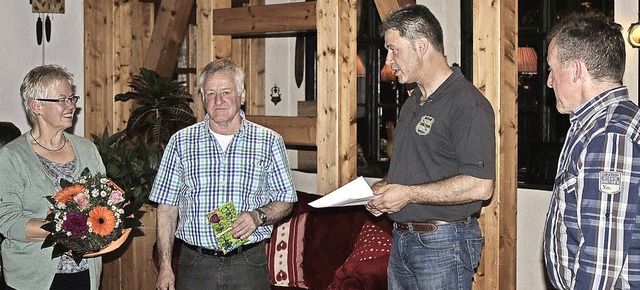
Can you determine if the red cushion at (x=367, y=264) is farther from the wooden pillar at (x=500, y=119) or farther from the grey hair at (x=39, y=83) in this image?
the grey hair at (x=39, y=83)

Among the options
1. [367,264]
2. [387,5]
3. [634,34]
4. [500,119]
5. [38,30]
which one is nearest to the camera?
[500,119]

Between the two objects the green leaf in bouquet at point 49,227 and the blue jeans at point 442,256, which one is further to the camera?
the green leaf in bouquet at point 49,227

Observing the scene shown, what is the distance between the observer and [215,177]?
363 cm

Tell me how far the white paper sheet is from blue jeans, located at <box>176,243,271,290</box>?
0.57m

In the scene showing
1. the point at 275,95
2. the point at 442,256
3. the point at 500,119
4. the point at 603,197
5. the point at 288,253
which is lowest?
the point at 288,253

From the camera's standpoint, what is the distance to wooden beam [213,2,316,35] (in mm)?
5945

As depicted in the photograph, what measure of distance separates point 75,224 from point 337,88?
2.55 metres

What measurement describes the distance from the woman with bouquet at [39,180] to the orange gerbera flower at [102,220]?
198 millimetres

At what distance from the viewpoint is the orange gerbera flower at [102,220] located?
3.57 meters

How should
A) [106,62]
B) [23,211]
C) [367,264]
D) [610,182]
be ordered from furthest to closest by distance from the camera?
[106,62], [367,264], [23,211], [610,182]

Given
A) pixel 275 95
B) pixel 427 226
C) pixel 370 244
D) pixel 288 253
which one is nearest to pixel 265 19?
pixel 288 253

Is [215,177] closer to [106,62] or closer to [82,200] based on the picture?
[82,200]

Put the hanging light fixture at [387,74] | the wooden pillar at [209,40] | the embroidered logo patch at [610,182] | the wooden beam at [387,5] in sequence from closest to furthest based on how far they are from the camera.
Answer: the embroidered logo patch at [610,182]
the wooden beam at [387,5]
the wooden pillar at [209,40]
the hanging light fixture at [387,74]

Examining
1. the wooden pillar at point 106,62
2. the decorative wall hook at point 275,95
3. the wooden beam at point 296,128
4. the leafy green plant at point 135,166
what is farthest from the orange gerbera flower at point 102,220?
the decorative wall hook at point 275,95
